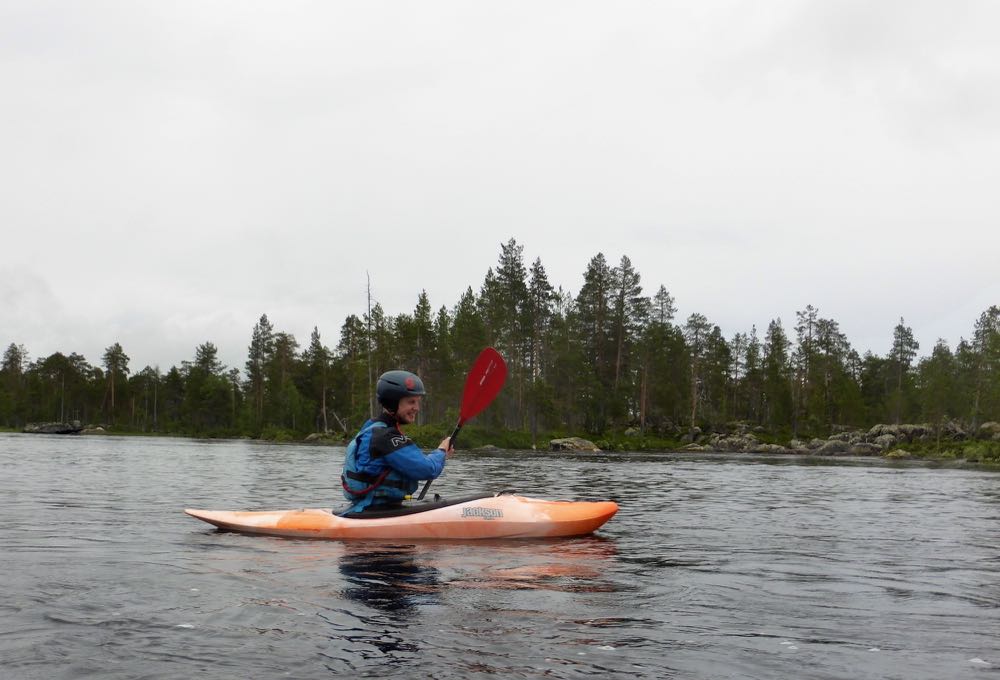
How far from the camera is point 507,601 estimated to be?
5984mm

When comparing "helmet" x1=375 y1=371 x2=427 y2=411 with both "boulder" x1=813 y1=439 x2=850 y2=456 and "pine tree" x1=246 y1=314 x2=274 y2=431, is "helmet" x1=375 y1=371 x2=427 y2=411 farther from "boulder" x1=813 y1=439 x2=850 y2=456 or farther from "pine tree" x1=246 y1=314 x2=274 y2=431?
"pine tree" x1=246 y1=314 x2=274 y2=431

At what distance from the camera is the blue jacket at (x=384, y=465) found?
883 cm

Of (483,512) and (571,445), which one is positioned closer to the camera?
(483,512)

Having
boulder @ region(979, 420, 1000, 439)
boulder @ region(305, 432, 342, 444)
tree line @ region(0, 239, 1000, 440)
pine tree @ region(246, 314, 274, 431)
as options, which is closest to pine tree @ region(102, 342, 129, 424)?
tree line @ region(0, 239, 1000, 440)

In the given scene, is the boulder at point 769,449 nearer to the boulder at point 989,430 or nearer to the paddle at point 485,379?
the boulder at point 989,430

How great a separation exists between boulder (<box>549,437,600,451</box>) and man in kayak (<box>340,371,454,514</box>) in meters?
44.6

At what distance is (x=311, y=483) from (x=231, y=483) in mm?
1917

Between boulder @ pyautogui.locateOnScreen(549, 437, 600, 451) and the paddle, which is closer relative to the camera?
the paddle

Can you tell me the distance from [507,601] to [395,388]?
3.41 meters

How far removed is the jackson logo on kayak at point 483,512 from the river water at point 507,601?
0.45m

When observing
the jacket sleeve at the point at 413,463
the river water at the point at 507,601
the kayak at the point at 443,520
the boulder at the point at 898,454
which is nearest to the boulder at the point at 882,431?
the boulder at the point at 898,454

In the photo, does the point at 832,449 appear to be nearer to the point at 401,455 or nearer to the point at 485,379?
the point at 485,379

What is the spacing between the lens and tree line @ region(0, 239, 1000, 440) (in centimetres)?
6494

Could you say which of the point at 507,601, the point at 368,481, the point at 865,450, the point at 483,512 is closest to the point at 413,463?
the point at 368,481
